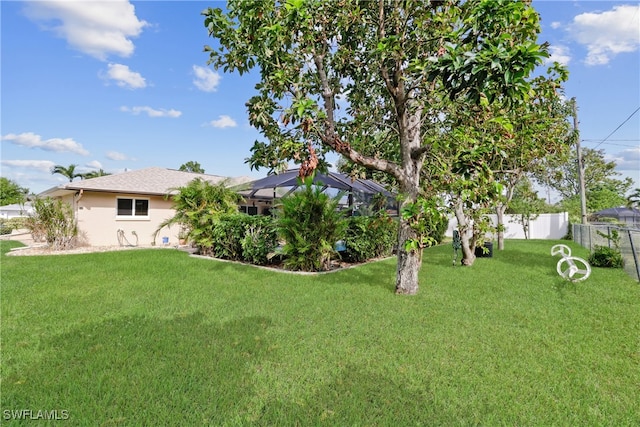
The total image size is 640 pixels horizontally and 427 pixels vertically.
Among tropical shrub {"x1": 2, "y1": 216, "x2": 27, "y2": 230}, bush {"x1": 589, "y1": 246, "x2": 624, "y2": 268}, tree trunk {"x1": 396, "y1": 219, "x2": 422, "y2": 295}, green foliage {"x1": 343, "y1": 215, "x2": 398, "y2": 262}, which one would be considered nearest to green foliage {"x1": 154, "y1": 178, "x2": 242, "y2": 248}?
green foliage {"x1": 343, "y1": 215, "x2": 398, "y2": 262}

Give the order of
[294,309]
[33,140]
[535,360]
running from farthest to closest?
[33,140] < [294,309] < [535,360]

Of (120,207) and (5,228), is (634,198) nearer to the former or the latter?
(120,207)

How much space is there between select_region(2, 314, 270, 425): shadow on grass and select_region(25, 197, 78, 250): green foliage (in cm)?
1049

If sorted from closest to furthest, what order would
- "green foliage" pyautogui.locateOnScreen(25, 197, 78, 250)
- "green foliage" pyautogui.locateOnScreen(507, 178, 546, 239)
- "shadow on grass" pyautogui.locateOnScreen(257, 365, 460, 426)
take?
"shadow on grass" pyautogui.locateOnScreen(257, 365, 460, 426) → "green foliage" pyautogui.locateOnScreen(25, 197, 78, 250) → "green foliage" pyautogui.locateOnScreen(507, 178, 546, 239)

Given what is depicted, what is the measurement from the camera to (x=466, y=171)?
4281 mm

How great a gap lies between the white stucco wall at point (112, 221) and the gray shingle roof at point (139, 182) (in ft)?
1.49

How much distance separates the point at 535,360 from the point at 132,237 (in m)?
15.7

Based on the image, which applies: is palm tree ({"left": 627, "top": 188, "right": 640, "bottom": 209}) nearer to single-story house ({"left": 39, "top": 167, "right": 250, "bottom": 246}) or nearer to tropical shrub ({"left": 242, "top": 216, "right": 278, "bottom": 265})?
single-story house ({"left": 39, "top": 167, "right": 250, "bottom": 246})

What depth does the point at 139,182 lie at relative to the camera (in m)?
14.8

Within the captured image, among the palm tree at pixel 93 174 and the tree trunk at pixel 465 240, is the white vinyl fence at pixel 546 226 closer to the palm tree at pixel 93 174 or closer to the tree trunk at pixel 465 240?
the tree trunk at pixel 465 240

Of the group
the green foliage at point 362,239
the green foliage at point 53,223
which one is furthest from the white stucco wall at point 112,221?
the green foliage at point 362,239

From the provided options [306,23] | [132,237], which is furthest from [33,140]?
[306,23]

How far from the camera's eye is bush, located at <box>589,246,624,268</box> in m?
8.86

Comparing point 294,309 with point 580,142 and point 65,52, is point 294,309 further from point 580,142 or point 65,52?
point 580,142
